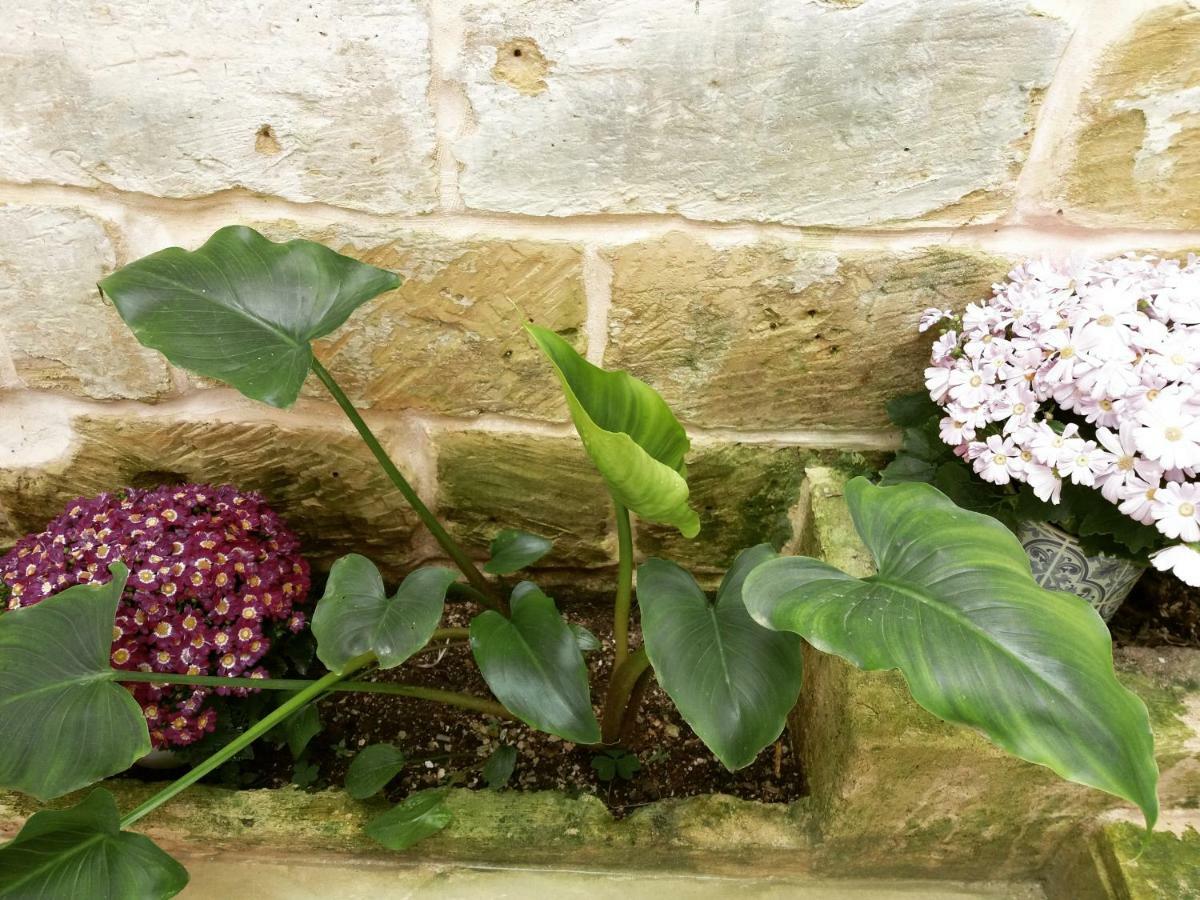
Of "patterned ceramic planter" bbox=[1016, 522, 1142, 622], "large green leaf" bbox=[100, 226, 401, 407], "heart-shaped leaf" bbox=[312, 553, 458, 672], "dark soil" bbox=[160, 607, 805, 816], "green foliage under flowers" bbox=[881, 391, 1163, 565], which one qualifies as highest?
"large green leaf" bbox=[100, 226, 401, 407]

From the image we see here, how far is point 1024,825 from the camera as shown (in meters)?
1.02

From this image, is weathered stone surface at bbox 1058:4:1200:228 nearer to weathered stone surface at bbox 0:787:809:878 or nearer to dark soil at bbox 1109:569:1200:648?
dark soil at bbox 1109:569:1200:648

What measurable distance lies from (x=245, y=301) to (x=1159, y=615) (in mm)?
1288

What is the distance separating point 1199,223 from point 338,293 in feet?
3.52

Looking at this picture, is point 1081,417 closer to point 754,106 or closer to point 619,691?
point 754,106

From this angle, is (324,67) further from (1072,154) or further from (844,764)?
(844,764)

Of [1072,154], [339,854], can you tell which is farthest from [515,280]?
[339,854]

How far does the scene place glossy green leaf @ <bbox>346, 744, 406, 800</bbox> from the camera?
106 centimetres

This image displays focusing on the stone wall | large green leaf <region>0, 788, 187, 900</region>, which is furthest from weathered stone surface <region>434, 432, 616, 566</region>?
large green leaf <region>0, 788, 187, 900</region>

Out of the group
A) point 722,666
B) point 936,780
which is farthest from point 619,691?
point 936,780

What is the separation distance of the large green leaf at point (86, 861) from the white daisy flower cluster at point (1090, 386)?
100cm

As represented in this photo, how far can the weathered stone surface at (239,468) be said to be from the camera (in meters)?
1.25

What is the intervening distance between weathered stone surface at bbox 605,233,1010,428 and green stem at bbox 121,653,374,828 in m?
0.57

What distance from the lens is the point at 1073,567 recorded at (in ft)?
3.25
